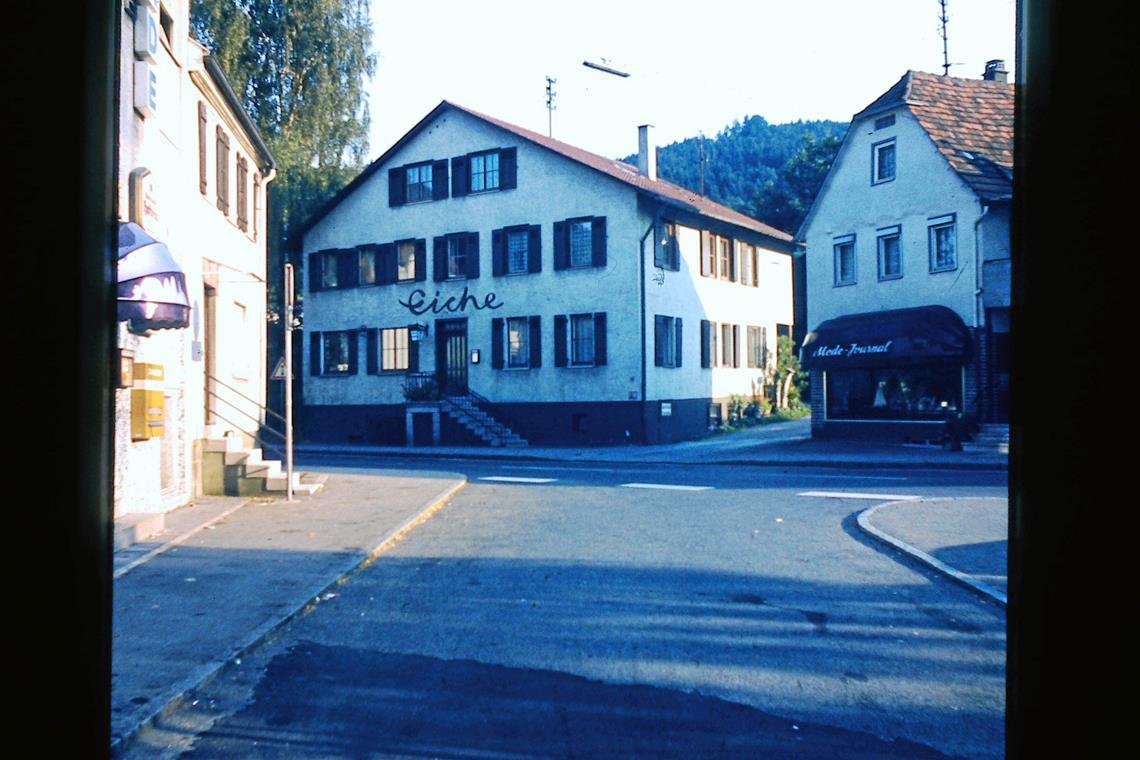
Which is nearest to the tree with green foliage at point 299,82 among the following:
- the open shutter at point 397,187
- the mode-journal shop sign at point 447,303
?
the open shutter at point 397,187

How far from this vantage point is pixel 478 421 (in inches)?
1390

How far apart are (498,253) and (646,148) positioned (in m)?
8.13

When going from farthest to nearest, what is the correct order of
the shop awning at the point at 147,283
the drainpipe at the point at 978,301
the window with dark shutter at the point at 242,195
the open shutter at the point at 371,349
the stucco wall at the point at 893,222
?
the open shutter at the point at 371,349 < the stucco wall at the point at 893,222 < the drainpipe at the point at 978,301 < the window with dark shutter at the point at 242,195 < the shop awning at the point at 147,283

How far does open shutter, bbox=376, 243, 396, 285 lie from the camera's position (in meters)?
38.7

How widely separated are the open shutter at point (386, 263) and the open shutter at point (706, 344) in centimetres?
1126

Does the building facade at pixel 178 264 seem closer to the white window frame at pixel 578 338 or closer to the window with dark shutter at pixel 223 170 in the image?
the window with dark shutter at pixel 223 170

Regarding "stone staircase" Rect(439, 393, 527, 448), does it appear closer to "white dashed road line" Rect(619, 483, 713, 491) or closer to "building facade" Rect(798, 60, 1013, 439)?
"building facade" Rect(798, 60, 1013, 439)

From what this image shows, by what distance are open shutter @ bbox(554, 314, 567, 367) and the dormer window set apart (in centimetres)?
1056

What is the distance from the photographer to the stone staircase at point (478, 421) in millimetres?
34466

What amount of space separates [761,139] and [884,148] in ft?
206

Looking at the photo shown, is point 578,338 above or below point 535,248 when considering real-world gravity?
below

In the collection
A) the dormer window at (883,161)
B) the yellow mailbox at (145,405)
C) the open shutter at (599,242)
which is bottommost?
the yellow mailbox at (145,405)

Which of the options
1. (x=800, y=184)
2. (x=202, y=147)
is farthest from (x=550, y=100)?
(x=202, y=147)

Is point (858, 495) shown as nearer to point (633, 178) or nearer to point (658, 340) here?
point (658, 340)
